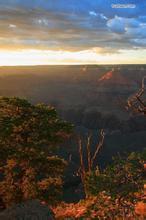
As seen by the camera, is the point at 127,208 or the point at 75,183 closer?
the point at 127,208

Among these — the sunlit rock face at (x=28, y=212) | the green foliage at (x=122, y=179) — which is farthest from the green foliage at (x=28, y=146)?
the green foliage at (x=122, y=179)

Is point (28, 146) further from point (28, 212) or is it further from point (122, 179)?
point (122, 179)

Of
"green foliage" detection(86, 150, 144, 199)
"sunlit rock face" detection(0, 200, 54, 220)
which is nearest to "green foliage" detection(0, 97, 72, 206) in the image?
"sunlit rock face" detection(0, 200, 54, 220)

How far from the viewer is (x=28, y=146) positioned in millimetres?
24703

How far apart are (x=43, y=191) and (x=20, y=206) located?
5.79 meters

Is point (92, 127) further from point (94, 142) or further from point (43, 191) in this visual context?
point (43, 191)

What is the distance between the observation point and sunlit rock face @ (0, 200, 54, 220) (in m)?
18.5

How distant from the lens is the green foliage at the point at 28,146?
24.5 m

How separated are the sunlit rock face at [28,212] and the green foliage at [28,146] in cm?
482

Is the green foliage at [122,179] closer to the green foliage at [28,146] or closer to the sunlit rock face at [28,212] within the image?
the sunlit rock face at [28,212]

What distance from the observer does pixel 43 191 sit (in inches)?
991

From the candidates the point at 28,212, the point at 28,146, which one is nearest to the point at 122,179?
the point at 28,212

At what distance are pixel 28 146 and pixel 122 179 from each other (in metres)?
11.5

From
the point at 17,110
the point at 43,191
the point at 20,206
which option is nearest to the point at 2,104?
the point at 17,110
